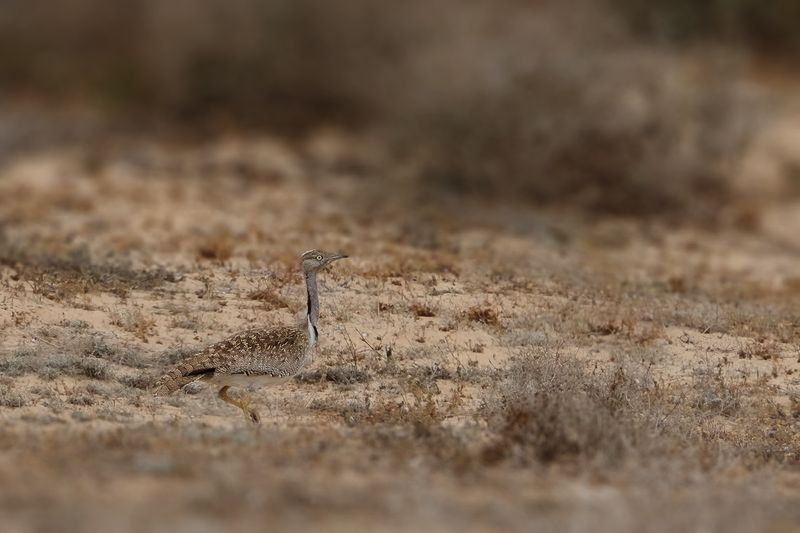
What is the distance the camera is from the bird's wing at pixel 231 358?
10039 millimetres

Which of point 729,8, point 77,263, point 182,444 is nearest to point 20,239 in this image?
point 77,263

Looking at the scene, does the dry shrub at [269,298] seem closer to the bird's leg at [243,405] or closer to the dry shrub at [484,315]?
the dry shrub at [484,315]

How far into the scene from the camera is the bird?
33.0 feet

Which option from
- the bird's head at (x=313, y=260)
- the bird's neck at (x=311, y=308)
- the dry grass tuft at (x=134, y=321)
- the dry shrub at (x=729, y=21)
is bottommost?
the dry grass tuft at (x=134, y=321)

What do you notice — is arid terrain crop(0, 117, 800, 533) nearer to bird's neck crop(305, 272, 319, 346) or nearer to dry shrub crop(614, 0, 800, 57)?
bird's neck crop(305, 272, 319, 346)

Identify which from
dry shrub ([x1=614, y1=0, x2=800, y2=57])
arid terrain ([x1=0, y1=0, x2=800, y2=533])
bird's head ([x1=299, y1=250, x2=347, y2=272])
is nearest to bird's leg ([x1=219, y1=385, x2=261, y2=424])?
arid terrain ([x1=0, y1=0, x2=800, y2=533])

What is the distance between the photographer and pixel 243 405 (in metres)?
10.3

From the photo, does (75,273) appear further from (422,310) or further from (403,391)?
(403,391)

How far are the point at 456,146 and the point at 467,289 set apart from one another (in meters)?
13.4

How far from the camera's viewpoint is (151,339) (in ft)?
38.9

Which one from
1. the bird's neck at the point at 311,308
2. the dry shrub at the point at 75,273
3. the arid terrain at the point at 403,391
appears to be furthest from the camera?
the dry shrub at the point at 75,273

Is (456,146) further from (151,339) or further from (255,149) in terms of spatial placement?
(151,339)

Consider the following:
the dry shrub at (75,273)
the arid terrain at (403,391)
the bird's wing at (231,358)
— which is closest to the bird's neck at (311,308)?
the bird's wing at (231,358)

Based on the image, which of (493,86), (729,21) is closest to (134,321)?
(493,86)
